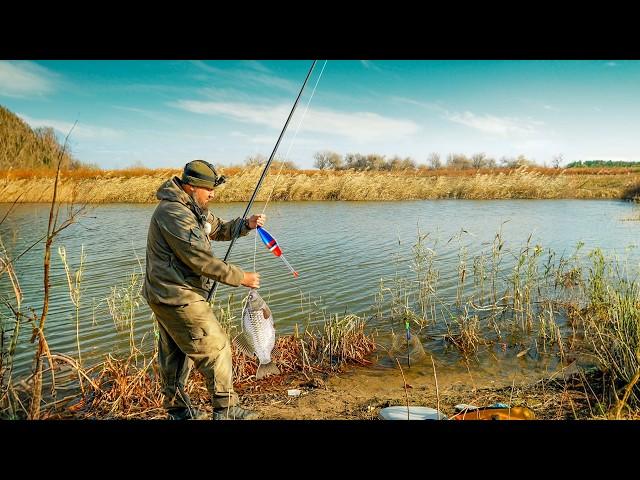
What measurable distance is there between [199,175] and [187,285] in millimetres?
780

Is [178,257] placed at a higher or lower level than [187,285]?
higher

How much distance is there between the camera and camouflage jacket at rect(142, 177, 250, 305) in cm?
309

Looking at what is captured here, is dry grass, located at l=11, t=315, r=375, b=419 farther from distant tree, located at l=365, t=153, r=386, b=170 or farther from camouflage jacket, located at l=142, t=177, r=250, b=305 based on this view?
distant tree, located at l=365, t=153, r=386, b=170

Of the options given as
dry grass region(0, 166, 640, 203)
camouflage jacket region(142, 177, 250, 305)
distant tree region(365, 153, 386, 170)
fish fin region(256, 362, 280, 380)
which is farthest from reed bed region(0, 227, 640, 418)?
distant tree region(365, 153, 386, 170)

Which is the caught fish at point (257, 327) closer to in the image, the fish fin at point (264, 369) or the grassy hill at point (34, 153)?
the fish fin at point (264, 369)

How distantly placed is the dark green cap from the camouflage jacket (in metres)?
0.11

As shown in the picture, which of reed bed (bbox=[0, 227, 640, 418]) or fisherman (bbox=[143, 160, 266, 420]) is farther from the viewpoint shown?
reed bed (bbox=[0, 227, 640, 418])

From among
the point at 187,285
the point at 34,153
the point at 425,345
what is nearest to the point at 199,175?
the point at 187,285

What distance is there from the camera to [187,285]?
3.18 meters

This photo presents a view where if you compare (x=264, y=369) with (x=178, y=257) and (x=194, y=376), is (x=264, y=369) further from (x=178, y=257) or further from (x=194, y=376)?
(x=178, y=257)

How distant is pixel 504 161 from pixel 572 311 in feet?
127

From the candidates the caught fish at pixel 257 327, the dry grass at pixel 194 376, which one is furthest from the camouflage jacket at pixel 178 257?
the dry grass at pixel 194 376
